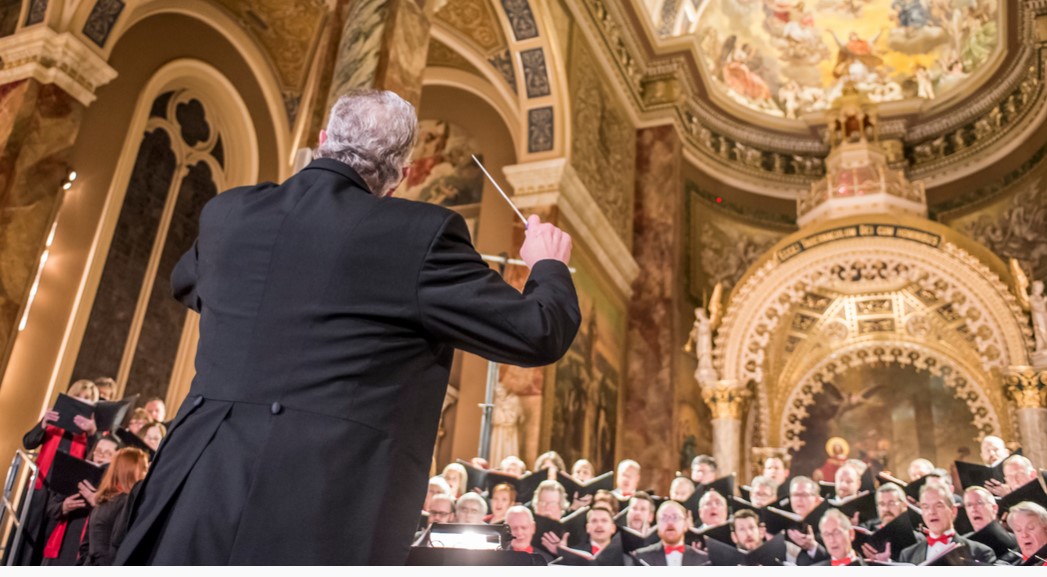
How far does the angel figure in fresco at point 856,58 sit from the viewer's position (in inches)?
710

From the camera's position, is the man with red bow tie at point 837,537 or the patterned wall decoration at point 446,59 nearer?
the man with red bow tie at point 837,537

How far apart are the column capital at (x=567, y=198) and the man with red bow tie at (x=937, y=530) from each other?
628 cm

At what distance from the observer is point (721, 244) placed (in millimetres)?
16375

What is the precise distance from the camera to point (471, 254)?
5.27 ft

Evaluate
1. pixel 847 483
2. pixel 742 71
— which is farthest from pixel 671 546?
pixel 742 71

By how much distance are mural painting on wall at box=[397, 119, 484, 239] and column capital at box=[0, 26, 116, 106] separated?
5.29 metres

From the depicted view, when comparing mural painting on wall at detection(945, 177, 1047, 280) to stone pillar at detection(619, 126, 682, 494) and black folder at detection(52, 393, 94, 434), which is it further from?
black folder at detection(52, 393, 94, 434)

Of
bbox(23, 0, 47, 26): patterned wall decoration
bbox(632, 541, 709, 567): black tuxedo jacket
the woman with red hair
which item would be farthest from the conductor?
bbox(23, 0, 47, 26): patterned wall decoration

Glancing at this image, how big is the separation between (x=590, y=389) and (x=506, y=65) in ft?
15.6

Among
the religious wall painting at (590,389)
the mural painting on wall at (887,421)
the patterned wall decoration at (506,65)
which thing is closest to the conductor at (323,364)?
the religious wall painting at (590,389)

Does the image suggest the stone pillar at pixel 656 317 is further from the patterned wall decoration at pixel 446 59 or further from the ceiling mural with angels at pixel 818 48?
the ceiling mural with angels at pixel 818 48

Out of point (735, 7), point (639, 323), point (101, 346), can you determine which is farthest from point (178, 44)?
point (735, 7)

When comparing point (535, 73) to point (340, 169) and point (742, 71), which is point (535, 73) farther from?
point (340, 169)

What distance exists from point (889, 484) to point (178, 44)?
965cm
